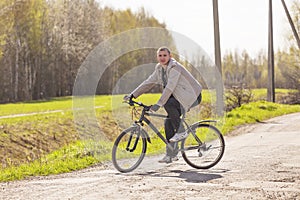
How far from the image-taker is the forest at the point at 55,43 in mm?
39594

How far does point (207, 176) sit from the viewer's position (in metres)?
7.84

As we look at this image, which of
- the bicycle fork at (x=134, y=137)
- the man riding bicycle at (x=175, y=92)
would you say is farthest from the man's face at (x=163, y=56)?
the bicycle fork at (x=134, y=137)

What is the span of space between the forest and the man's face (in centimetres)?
2989

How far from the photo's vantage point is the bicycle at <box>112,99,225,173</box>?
8648 mm

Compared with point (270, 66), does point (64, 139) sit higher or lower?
lower

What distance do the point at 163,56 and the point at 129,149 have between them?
5.29 ft

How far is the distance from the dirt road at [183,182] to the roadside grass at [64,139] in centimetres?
77

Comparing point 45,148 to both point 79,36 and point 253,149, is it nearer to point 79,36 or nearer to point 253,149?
point 253,149

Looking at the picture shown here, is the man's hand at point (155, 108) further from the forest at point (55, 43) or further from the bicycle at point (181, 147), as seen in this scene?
the forest at point (55, 43)

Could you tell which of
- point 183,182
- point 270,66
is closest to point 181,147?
point 183,182

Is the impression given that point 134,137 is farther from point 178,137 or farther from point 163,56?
point 163,56

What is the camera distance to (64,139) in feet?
61.0

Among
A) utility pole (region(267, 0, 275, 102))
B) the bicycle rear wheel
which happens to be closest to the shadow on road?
the bicycle rear wheel

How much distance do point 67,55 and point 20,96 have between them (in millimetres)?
6858
